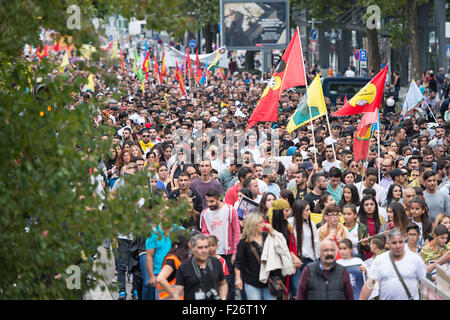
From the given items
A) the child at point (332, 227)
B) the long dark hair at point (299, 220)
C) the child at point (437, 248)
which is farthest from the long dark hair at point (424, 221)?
the long dark hair at point (299, 220)

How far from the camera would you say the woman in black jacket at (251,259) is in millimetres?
8797

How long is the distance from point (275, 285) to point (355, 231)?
1.54m

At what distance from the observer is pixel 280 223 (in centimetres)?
966

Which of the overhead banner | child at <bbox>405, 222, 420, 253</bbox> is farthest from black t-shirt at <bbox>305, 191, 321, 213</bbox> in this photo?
the overhead banner

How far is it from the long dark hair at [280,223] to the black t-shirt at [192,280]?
6.14ft

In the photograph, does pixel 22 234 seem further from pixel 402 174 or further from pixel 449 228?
pixel 402 174

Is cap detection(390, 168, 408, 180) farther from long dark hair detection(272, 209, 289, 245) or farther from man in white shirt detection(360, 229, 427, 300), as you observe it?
man in white shirt detection(360, 229, 427, 300)

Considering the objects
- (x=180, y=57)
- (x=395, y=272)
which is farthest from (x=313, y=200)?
(x=180, y=57)

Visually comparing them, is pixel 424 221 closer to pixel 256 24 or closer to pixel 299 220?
pixel 299 220

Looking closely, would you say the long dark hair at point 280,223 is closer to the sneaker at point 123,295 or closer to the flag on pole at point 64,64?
the sneaker at point 123,295

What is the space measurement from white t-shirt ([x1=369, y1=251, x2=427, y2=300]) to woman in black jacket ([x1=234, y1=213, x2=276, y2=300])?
1227mm

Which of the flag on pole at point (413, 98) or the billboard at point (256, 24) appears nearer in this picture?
the flag on pole at point (413, 98)

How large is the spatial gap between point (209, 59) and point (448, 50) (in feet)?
50.4

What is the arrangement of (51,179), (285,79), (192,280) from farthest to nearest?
(285,79)
(192,280)
(51,179)
